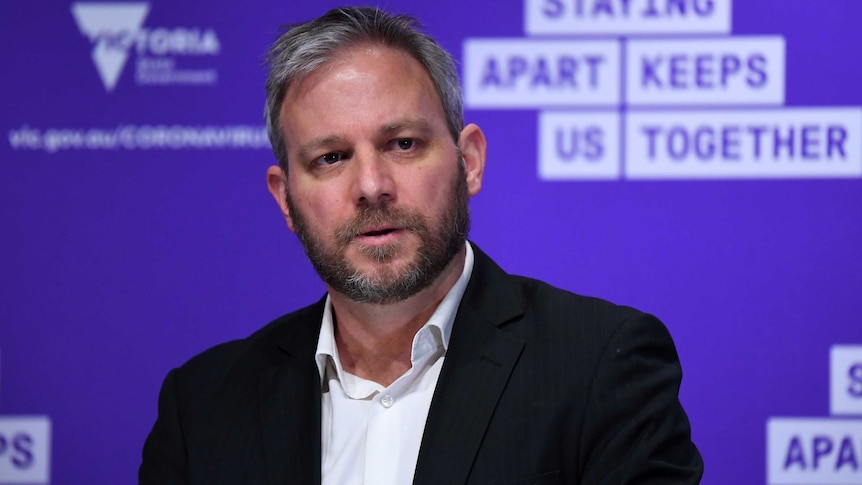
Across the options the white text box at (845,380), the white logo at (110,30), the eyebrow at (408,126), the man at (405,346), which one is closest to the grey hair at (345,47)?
the man at (405,346)

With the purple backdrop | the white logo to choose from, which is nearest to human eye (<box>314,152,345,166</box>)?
the purple backdrop

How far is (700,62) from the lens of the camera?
3.01 metres

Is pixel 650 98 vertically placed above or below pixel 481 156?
above

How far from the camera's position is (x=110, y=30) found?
324cm

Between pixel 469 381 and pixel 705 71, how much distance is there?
1.47 meters

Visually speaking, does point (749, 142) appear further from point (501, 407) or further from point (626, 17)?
point (501, 407)

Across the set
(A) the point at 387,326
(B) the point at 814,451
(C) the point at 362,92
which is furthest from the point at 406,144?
(B) the point at 814,451

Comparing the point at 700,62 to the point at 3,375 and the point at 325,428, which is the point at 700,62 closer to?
the point at 325,428

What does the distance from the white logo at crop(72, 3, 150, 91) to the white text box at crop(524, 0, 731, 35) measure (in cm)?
126

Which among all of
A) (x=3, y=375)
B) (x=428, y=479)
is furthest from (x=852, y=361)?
(x=3, y=375)

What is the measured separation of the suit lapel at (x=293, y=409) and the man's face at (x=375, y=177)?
225 millimetres

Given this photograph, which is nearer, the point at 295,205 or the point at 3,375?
the point at 295,205

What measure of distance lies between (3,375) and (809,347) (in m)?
2.53

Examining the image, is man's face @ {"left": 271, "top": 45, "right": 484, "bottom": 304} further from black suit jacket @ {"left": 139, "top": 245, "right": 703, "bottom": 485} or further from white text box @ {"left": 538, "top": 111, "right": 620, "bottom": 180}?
white text box @ {"left": 538, "top": 111, "right": 620, "bottom": 180}
